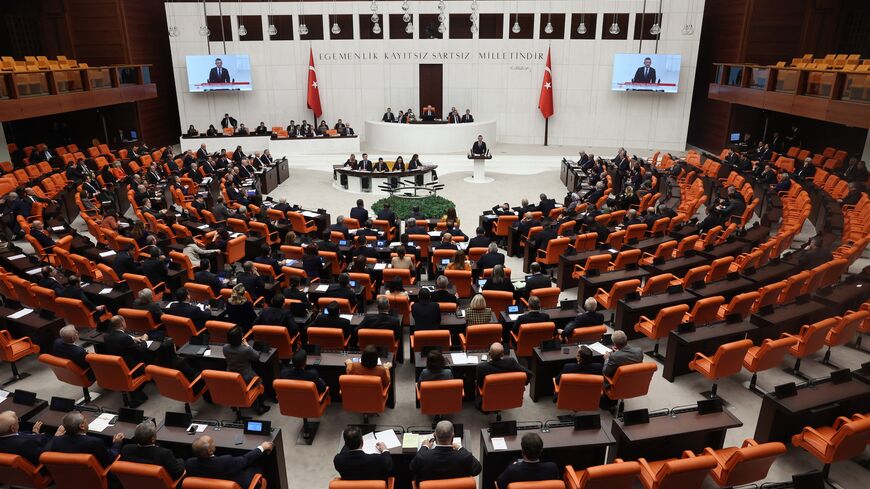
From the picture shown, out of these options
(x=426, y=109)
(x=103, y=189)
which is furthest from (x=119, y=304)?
(x=426, y=109)

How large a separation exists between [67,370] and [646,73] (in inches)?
984

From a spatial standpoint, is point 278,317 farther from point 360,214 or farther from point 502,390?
point 360,214

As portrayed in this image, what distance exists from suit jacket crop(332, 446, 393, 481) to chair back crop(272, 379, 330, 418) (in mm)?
1332

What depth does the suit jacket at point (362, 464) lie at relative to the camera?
4.86 meters

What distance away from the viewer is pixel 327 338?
7.44m

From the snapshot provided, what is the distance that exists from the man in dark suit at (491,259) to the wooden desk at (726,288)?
333 cm

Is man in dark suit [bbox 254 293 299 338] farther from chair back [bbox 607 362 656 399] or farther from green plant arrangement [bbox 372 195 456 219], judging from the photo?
green plant arrangement [bbox 372 195 456 219]

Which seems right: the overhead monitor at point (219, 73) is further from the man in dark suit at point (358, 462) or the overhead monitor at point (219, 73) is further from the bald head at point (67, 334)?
the man in dark suit at point (358, 462)

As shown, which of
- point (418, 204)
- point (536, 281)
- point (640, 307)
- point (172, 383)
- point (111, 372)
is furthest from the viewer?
point (418, 204)

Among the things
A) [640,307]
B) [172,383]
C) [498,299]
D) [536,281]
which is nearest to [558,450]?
[498,299]

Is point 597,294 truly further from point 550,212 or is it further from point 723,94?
point 723,94

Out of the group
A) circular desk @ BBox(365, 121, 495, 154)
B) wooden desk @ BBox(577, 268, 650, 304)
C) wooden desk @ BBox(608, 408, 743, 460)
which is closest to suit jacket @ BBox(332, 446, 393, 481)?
wooden desk @ BBox(608, 408, 743, 460)

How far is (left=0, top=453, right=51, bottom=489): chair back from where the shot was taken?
5008 millimetres

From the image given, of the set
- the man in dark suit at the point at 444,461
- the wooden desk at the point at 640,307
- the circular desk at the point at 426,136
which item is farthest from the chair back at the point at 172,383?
the circular desk at the point at 426,136
